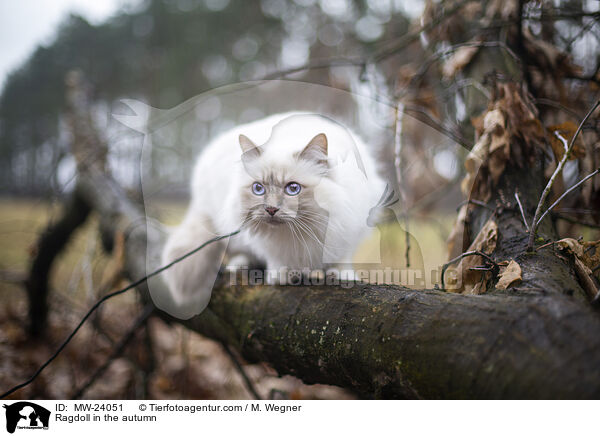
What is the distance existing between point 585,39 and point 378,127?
0.62 metres

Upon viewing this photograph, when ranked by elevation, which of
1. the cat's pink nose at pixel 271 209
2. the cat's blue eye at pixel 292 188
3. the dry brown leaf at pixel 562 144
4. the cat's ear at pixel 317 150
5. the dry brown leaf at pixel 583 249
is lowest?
the dry brown leaf at pixel 583 249

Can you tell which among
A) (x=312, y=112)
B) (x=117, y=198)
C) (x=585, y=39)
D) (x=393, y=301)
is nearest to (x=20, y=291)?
(x=117, y=198)

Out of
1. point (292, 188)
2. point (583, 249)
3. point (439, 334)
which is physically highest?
point (292, 188)

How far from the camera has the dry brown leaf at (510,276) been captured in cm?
50

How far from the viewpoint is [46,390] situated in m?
1.32

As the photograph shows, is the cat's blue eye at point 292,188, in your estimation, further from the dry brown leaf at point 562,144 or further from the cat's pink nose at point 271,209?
the dry brown leaf at point 562,144

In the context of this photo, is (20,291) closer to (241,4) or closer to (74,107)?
(74,107)
